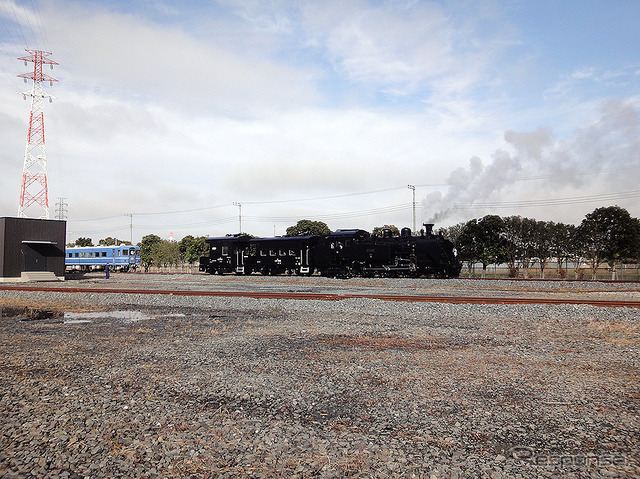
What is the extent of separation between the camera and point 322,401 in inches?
234

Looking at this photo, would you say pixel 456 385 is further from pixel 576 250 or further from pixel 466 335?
pixel 576 250

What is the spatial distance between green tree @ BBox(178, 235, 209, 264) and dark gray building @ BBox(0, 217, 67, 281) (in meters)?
57.7

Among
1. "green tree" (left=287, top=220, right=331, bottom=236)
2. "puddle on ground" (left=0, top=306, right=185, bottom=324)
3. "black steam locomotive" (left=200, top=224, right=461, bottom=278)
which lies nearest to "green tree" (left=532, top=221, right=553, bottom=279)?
"black steam locomotive" (left=200, top=224, right=461, bottom=278)

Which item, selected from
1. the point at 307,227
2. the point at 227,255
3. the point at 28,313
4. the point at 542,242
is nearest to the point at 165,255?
the point at 307,227

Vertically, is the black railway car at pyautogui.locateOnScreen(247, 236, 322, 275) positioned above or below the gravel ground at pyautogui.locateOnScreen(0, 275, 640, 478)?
above

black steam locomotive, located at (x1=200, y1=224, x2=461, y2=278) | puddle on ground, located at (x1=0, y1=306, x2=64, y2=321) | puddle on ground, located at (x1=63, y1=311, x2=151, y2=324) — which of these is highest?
black steam locomotive, located at (x1=200, y1=224, x2=461, y2=278)

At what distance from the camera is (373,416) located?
5.38 metres

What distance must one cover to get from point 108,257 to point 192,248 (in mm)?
35142

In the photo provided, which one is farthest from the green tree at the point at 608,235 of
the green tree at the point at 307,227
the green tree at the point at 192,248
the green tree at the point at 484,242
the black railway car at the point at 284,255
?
the green tree at the point at 192,248

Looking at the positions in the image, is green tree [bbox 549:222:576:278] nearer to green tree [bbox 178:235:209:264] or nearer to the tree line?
the tree line

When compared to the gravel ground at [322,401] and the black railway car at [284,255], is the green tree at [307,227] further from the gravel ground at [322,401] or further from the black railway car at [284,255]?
the gravel ground at [322,401]

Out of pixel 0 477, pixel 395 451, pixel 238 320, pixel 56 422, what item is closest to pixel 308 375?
pixel 395 451

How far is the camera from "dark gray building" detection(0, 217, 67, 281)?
3622 centimetres

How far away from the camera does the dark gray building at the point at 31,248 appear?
1426 inches
